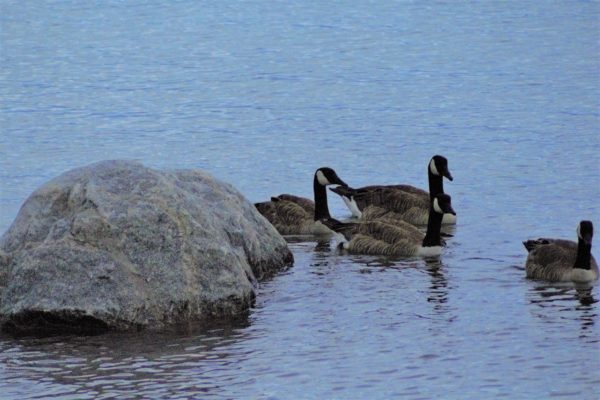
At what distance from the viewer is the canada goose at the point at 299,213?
58.6ft

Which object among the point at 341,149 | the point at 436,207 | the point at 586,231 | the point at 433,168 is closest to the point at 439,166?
the point at 433,168

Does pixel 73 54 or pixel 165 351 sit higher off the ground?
pixel 73 54

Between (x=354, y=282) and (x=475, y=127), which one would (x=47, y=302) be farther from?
(x=475, y=127)

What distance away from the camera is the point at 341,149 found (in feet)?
74.2

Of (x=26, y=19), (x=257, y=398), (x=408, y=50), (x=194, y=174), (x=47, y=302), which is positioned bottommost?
(x=257, y=398)

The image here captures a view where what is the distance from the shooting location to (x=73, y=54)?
33.8m

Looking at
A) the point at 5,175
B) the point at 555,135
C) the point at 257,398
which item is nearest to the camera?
the point at 257,398

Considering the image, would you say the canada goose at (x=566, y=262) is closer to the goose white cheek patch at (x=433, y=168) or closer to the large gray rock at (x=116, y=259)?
the large gray rock at (x=116, y=259)

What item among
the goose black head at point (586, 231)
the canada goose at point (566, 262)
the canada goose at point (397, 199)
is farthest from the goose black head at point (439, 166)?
the goose black head at point (586, 231)

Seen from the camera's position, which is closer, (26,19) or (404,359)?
(404,359)

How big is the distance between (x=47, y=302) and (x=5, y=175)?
29.7 ft

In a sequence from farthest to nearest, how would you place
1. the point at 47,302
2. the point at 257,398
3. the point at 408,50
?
the point at 408,50, the point at 47,302, the point at 257,398

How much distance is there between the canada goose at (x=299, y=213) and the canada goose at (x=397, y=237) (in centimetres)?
116

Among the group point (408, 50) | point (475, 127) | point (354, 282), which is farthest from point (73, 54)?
point (354, 282)
